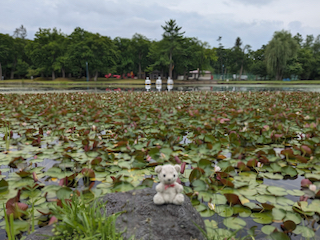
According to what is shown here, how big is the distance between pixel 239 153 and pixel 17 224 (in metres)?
2.33

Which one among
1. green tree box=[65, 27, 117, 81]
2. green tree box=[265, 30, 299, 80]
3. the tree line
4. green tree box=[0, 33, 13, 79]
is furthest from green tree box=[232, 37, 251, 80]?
green tree box=[0, 33, 13, 79]

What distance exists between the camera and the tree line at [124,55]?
38.0 meters

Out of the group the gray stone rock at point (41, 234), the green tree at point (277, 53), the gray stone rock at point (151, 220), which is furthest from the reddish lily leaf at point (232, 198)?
the green tree at point (277, 53)

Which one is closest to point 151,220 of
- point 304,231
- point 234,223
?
point 234,223

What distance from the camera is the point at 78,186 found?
2.13m

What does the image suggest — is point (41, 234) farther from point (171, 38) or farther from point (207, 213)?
point (171, 38)

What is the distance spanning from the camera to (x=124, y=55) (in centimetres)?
4819

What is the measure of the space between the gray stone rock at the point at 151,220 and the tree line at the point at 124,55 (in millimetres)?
37595

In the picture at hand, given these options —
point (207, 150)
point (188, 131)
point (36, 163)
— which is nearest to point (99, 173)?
point (36, 163)

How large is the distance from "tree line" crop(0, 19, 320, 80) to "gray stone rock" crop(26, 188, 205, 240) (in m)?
37.6

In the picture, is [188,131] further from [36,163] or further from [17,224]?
[17,224]

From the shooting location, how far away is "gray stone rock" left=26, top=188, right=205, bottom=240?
49.2 inches

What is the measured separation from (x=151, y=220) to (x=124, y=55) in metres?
50.0

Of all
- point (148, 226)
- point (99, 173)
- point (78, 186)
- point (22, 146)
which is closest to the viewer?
point (148, 226)
